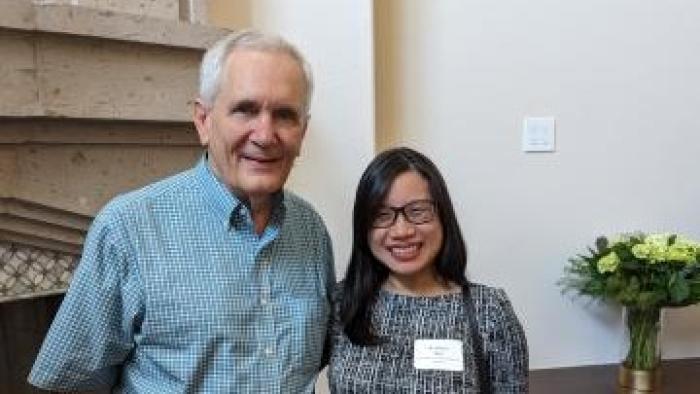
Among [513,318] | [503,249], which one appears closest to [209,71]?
[513,318]

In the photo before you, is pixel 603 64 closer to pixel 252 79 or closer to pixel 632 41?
pixel 632 41

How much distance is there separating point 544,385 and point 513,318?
40.6 inches

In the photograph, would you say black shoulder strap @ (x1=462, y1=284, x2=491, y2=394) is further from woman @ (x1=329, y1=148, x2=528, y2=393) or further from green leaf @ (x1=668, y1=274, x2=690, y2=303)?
green leaf @ (x1=668, y1=274, x2=690, y2=303)

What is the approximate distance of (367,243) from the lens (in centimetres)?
135

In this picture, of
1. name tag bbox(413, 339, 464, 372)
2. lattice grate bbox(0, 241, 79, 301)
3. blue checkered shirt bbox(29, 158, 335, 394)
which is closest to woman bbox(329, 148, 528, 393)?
name tag bbox(413, 339, 464, 372)

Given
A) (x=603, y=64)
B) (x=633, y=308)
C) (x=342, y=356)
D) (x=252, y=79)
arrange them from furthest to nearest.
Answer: (x=603, y=64) → (x=633, y=308) → (x=342, y=356) → (x=252, y=79)

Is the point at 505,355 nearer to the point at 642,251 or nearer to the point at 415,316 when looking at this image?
the point at 415,316

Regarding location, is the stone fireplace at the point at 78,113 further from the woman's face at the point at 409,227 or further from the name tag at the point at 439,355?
the name tag at the point at 439,355

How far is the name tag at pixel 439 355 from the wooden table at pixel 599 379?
105cm

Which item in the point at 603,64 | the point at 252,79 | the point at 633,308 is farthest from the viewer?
the point at 603,64

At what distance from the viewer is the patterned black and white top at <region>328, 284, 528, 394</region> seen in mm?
1257

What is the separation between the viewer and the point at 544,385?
224 cm

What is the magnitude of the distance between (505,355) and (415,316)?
19 centimetres

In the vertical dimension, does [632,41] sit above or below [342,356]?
above
